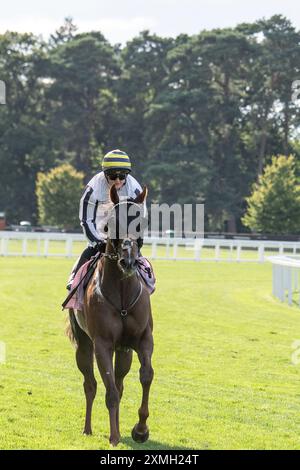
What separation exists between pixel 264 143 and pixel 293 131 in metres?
5.22

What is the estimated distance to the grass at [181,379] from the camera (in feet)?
25.0

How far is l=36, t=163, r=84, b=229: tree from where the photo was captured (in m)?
66.7

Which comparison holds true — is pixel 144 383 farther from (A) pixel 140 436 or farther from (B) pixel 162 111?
(B) pixel 162 111

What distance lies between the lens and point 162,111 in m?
78.4

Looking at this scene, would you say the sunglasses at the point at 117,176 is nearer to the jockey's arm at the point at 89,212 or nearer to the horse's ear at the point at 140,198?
the jockey's arm at the point at 89,212

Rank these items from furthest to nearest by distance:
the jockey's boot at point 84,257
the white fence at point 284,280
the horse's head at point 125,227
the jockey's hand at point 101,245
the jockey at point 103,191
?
the white fence at point 284,280 → the jockey's boot at point 84,257 → the jockey at point 103,191 → the jockey's hand at point 101,245 → the horse's head at point 125,227

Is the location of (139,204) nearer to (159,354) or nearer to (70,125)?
(159,354)

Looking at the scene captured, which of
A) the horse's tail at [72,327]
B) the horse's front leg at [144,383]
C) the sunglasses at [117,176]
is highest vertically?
the sunglasses at [117,176]

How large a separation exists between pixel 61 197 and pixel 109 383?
6047cm

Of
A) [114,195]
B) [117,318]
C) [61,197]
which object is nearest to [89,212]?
[114,195]

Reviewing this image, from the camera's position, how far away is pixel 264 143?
255 ft

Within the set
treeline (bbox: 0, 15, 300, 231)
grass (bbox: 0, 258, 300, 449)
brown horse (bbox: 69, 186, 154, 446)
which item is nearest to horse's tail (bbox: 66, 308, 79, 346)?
brown horse (bbox: 69, 186, 154, 446)

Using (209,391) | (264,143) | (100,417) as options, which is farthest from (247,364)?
(264,143)

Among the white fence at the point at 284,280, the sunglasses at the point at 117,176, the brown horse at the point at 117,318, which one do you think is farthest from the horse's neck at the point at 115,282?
the white fence at the point at 284,280
